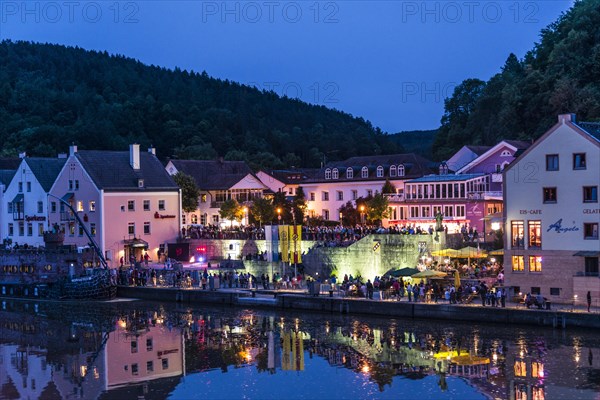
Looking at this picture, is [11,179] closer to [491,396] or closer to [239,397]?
[239,397]

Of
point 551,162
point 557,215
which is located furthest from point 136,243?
point 557,215

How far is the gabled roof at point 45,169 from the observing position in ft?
261

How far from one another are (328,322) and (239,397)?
663 inches

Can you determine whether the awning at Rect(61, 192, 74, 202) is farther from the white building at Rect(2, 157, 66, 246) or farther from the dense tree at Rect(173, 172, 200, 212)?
the dense tree at Rect(173, 172, 200, 212)

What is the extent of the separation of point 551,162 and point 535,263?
5403 mm

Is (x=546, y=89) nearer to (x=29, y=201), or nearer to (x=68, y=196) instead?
(x=68, y=196)

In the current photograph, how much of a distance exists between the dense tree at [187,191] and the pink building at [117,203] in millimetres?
6235

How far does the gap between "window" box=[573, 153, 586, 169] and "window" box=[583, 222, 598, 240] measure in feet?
9.82

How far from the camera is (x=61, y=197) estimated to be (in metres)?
76.8

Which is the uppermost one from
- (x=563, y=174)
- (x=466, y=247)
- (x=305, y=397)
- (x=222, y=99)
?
(x=222, y=99)

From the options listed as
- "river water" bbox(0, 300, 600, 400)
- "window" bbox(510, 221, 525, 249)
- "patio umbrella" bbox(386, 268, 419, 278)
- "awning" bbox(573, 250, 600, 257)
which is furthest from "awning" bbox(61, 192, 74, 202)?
"awning" bbox(573, 250, 600, 257)

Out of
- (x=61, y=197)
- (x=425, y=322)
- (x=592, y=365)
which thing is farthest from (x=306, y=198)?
(x=592, y=365)

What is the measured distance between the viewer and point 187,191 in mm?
85000

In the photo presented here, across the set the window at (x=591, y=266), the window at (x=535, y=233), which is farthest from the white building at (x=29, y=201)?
the window at (x=591, y=266)
